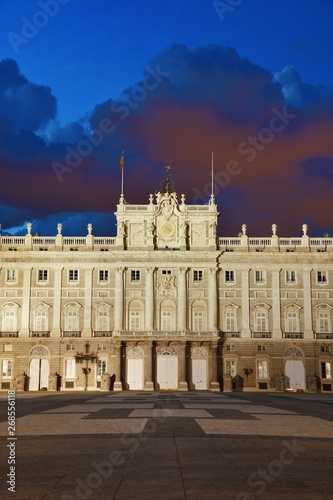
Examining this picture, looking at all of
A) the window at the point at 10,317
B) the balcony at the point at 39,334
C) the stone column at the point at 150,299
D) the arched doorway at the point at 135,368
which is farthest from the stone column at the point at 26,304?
the stone column at the point at 150,299

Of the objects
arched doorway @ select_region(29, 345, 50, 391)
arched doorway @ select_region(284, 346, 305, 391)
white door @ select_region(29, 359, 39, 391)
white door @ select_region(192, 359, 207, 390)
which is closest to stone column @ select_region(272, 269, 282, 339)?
arched doorway @ select_region(284, 346, 305, 391)

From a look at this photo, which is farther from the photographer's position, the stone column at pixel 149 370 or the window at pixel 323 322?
the window at pixel 323 322

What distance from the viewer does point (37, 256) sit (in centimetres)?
6375

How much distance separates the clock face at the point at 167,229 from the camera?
6419cm

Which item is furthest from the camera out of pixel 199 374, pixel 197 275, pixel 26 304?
pixel 197 275

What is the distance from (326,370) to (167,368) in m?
15.0

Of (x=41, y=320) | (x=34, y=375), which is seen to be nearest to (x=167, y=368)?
(x=34, y=375)

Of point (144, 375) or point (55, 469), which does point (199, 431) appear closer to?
point (55, 469)

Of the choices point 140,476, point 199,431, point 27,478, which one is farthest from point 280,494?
point 199,431

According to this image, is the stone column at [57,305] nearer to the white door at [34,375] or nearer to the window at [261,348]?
the white door at [34,375]

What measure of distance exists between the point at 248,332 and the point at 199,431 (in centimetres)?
4862

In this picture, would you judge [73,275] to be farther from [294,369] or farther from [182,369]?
[294,369]

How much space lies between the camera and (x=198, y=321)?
62.9 m

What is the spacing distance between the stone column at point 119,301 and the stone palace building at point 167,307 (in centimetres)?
10
